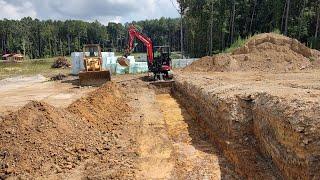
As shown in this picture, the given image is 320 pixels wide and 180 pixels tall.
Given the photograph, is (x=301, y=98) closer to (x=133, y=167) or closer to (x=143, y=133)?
(x=133, y=167)

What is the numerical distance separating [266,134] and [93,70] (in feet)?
62.7

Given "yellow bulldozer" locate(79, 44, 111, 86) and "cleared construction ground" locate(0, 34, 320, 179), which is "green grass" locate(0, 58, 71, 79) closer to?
"yellow bulldozer" locate(79, 44, 111, 86)

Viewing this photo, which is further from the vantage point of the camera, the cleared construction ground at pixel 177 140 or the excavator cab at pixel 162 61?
the excavator cab at pixel 162 61

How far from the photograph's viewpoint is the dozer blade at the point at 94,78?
25047 mm

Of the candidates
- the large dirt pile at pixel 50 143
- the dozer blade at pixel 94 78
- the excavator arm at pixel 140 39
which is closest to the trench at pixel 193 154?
the large dirt pile at pixel 50 143

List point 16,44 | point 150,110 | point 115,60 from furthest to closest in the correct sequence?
point 16,44 < point 115,60 < point 150,110

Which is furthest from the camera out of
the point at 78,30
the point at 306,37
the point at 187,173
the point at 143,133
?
the point at 78,30

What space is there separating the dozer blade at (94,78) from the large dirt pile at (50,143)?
476 inches

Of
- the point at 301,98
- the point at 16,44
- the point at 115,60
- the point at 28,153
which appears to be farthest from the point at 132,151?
the point at 16,44

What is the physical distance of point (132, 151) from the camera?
10.7 meters

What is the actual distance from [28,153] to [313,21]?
42.4m

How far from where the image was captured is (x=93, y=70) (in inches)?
1038

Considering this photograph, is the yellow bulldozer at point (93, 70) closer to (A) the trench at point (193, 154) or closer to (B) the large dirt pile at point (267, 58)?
(B) the large dirt pile at point (267, 58)

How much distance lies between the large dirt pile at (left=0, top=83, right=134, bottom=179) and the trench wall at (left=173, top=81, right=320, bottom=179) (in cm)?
283
